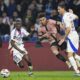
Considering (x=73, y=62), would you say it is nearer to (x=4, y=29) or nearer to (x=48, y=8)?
(x=4, y=29)

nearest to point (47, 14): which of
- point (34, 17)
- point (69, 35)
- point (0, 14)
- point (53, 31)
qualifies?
point (34, 17)

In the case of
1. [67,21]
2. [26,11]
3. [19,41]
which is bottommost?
[19,41]

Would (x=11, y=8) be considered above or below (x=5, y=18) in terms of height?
above

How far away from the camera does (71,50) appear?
1780 cm

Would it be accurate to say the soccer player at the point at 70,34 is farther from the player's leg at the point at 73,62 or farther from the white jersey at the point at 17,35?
the white jersey at the point at 17,35

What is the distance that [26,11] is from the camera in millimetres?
23859

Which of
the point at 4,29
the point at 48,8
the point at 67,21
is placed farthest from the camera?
the point at 48,8

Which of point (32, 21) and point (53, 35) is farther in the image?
point (32, 21)

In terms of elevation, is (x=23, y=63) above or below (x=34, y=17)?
below

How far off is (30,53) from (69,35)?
14.5ft

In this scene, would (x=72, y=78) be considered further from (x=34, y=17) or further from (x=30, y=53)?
(x=34, y=17)

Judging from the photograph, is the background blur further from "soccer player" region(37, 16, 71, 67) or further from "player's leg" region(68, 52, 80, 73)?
"player's leg" region(68, 52, 80, 73)

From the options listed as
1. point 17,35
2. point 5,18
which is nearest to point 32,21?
point 5,18

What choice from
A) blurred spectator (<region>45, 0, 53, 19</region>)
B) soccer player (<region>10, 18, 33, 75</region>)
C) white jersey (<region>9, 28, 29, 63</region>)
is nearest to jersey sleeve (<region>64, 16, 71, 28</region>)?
soccer player (<region>10, 18, 33, 75</region>)
